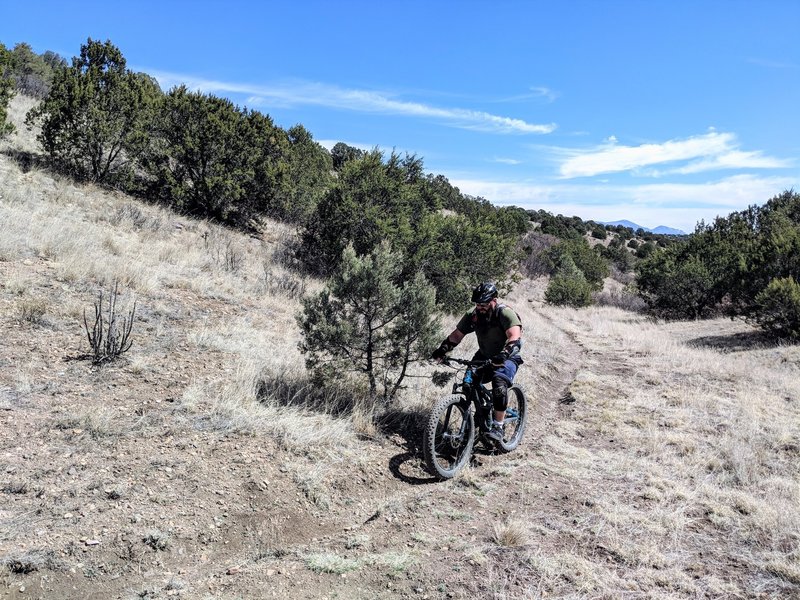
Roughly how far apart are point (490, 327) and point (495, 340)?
16cm

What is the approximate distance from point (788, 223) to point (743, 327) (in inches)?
716

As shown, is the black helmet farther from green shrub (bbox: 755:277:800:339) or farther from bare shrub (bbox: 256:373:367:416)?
green shrub (bbox: 755:277:800:339)

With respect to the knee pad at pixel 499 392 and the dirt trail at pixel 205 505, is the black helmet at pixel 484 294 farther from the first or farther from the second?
the dirt trail at pixel 205 505

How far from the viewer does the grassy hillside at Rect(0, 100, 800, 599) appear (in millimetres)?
3322

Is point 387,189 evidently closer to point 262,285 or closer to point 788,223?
point 262,285

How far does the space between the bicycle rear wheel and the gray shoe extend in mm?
181

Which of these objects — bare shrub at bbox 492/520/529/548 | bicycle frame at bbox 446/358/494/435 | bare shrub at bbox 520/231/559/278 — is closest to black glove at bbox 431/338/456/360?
bicycle frame at bbox 446/358/494/435

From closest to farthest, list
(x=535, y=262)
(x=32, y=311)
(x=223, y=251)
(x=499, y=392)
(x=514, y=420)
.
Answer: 1. (x=499, y=392)
2. (x=32, y=311)
3. (x=514, y=420)
4. (x=223, y=251)
5. (x=535, y=262)

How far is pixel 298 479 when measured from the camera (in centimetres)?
445

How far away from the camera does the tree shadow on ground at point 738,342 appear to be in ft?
49.2

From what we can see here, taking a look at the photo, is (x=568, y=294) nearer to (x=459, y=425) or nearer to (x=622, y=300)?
(x=622, y=300)

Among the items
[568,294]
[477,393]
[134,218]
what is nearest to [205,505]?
[477,393]

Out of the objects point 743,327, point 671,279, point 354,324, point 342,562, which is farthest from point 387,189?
point 671,279

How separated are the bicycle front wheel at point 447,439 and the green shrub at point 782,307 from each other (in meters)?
14.8
